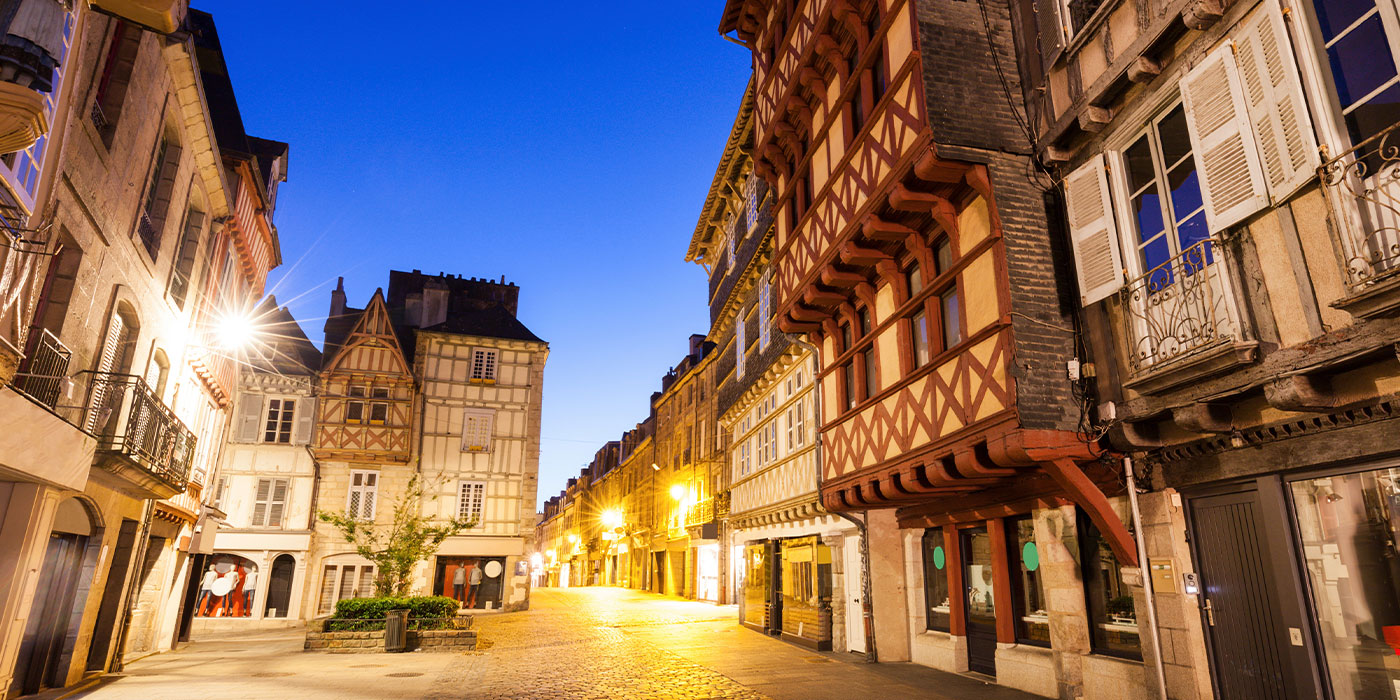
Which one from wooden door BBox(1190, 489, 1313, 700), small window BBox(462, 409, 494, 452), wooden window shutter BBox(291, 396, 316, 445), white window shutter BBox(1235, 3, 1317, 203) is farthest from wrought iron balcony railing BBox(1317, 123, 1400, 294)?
wooden window shutter BBox(291, 396, 316, 445)

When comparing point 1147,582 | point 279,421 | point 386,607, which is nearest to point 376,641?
point 386,607

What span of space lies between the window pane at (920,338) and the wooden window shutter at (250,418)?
24.5 m

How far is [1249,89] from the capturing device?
5.49m

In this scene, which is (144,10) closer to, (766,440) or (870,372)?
(870,372)

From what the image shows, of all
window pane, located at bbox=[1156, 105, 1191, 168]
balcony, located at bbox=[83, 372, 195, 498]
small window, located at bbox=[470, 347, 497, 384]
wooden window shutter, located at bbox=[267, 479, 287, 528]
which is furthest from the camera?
small window, located at bbox=[470, 347, 497, 384]

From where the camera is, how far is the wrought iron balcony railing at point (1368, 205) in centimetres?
431

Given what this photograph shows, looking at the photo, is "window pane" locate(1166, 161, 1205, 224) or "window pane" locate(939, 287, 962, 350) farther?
"window pane" locate(939, 287, 962, 350)

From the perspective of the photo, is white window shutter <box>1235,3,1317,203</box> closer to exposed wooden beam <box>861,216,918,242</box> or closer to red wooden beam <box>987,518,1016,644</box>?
exposed wooden beam <box>861,216,918,242</box>

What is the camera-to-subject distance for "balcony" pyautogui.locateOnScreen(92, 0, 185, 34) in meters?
6.83

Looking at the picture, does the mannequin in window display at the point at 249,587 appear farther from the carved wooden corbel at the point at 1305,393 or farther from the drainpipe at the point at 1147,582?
the carved wooden corbel at the point at 1305,393

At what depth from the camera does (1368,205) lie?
177 inches

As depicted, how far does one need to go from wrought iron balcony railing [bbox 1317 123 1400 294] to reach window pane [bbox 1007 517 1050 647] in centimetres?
505

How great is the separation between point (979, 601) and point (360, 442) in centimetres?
2240

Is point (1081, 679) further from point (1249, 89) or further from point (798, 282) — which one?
point (798, 282)
